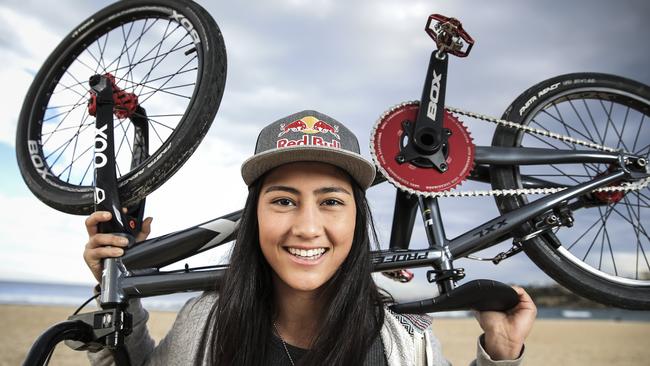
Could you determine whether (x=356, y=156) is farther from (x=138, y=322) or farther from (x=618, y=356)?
(x=618, y=356)

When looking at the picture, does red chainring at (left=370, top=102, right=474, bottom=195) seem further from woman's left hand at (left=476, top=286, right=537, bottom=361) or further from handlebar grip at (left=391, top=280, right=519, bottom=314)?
woman's left hand at (left=476, top=286, right=537, bottom=361)

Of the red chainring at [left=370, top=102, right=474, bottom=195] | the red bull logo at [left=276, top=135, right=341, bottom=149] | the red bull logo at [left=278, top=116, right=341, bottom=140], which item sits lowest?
the red bull logo at [left=276, top=135, right=341, bottom=149]

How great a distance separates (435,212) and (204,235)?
0.98 meters

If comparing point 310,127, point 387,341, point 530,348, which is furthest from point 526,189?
point 530,348

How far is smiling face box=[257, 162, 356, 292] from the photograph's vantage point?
1477mm

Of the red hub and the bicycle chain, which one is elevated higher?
the red hub

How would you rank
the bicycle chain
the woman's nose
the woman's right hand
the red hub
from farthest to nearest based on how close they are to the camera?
the red hub, the bicycle chain, the woman's right hand, the woman's nose

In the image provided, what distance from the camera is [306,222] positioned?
1.46 m

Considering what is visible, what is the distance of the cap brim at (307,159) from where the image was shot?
1.52 m

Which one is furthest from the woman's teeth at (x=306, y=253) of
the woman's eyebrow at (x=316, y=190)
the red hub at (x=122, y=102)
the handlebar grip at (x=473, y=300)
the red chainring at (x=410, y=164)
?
the red hub at (x=122, y=102)

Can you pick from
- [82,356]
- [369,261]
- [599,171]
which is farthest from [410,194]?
[82,356]

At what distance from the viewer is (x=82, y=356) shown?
6.91m

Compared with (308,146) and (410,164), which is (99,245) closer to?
(308,146)

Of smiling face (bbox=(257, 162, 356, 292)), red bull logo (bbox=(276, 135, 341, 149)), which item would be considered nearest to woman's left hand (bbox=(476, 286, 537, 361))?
smiling face (bbox=(257, 162, 356, 292))
